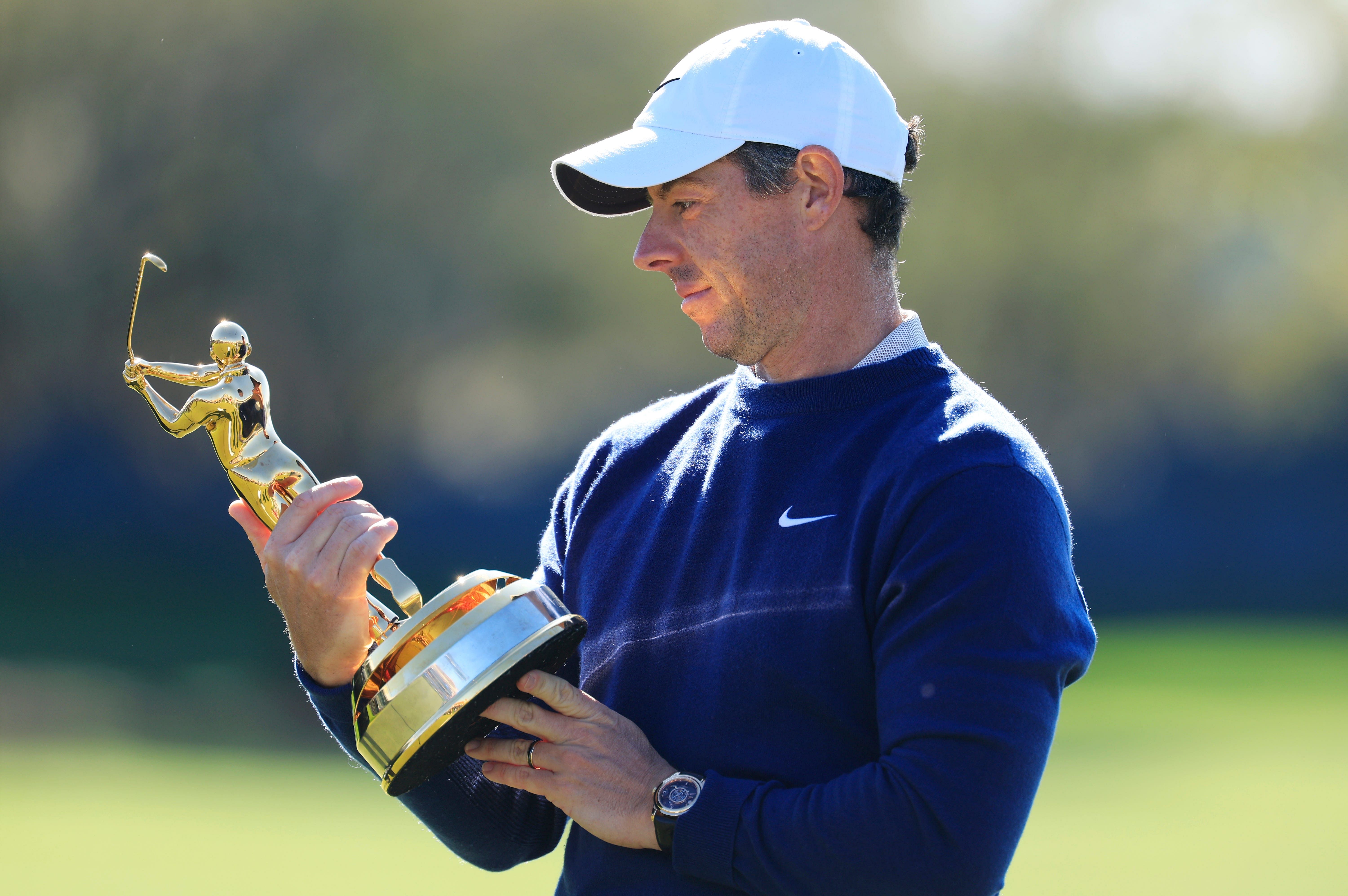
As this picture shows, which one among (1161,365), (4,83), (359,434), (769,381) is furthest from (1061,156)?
(769,381)

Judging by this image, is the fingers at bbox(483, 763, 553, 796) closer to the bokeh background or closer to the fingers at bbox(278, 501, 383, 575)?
the fingers at bbox(278, 501, 383, 575)

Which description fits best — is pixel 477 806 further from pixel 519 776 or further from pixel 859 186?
pixel 859 186

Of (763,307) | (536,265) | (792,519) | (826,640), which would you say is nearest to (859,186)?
(763,307)

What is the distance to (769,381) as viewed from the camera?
1.56 m

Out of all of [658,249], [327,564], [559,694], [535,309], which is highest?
[658,249]

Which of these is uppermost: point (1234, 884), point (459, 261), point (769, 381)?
point (769, 381)

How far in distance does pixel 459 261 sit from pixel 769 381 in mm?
7851

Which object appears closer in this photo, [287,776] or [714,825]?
[714,825]

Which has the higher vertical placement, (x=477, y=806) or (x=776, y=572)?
(x=776, y=572)

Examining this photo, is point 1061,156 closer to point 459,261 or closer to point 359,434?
point 459,261

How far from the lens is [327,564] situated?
134cm

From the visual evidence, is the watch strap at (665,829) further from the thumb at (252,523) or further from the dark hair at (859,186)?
the dark hair at (859,186)

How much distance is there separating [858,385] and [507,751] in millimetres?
537

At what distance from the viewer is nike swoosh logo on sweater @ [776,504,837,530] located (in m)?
1.36
